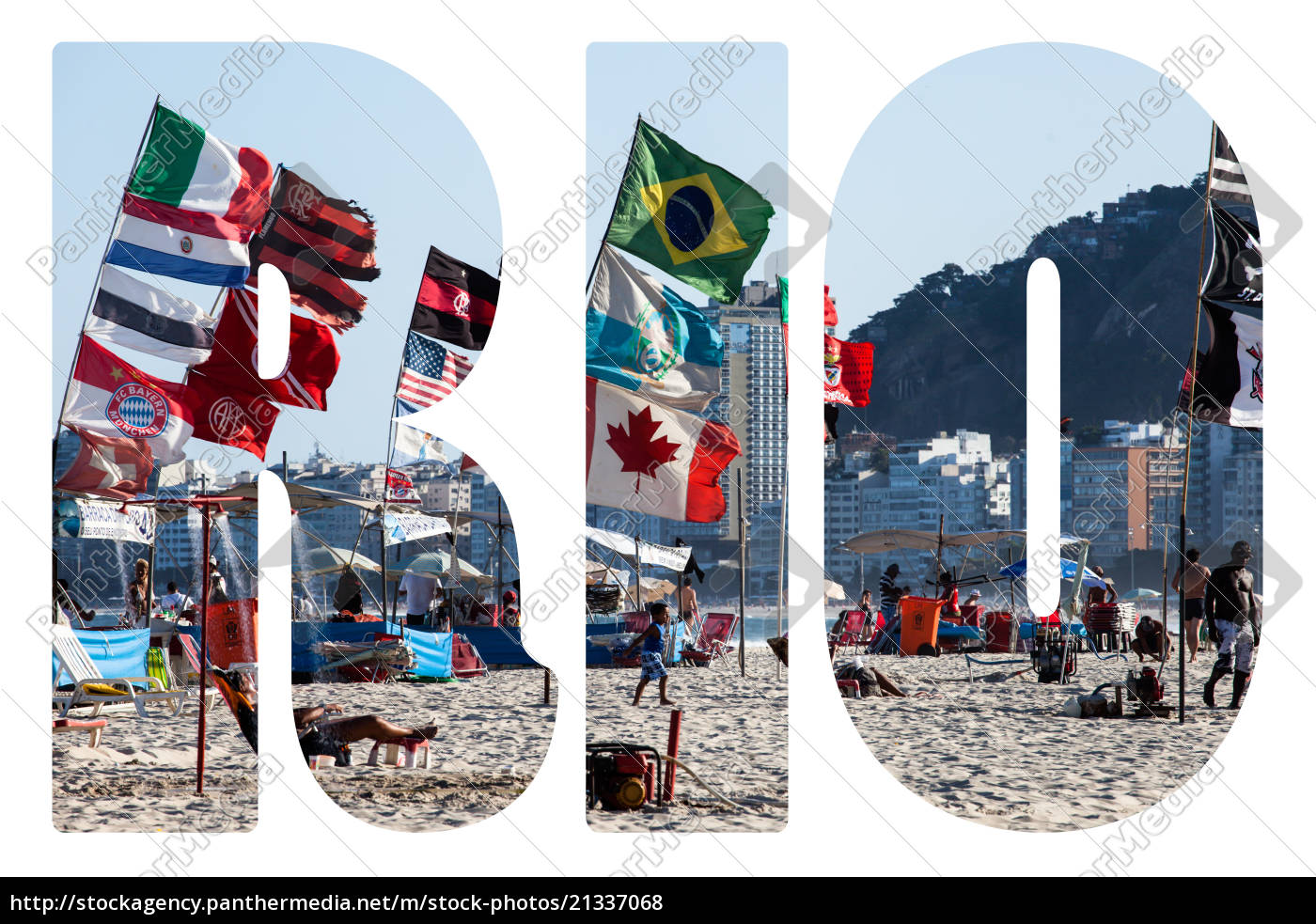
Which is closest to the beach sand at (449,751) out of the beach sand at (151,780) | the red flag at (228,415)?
the beach sand at (151,780)

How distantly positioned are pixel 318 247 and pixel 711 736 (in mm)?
6487

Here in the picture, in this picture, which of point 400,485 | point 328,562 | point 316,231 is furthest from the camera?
point 328,562

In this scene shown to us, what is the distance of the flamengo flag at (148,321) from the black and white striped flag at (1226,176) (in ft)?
27.7

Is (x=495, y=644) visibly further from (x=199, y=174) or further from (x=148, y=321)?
(x=199, y=174)

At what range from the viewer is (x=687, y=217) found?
1014cm

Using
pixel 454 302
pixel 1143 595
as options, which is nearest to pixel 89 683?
pixel 454 302

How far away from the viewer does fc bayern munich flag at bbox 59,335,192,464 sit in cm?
1077

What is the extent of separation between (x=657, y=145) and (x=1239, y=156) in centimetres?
568

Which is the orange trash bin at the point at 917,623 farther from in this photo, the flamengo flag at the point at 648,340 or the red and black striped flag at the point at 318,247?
the red and black striped flag at the point at 318,247

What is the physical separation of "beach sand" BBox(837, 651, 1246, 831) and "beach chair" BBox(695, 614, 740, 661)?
12.9 feet

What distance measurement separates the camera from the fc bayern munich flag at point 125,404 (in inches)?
424

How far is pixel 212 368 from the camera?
12312 millimetres

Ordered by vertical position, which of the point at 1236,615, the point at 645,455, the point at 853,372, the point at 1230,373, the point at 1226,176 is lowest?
the point at 1236,615

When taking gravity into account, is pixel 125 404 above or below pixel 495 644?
above
